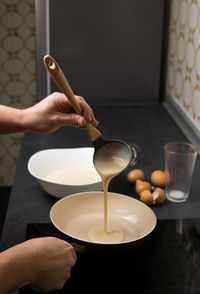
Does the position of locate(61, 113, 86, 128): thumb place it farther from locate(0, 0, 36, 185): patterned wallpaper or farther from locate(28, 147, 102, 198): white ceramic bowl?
locate(0, 0, 36, 185): patterned wallpaper

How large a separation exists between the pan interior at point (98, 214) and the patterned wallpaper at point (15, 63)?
1.58 metres

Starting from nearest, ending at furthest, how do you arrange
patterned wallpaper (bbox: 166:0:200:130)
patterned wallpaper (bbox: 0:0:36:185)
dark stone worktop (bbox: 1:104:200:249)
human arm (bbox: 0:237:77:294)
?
human arm (bbox: 0:237:77:294) < dark stone worktop (bbox: 1:104:200:249) < patterned wallpaper (bbox: 166:0:200:130) < patterned wallpaper (bbox: 0:0:36:185)

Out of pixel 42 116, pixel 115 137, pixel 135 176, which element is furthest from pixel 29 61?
pixel 135 176

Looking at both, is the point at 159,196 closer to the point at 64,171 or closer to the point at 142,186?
the point at 142,186

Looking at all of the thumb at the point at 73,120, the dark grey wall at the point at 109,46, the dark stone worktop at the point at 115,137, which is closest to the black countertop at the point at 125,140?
the dark stone worktop at the point at 115,137

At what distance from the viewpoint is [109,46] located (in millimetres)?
2193

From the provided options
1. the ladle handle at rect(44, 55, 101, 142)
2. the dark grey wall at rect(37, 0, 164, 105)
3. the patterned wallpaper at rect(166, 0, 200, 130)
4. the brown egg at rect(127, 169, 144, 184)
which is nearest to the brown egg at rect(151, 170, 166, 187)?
the brown egg at rect(127, 169, 144, 184)

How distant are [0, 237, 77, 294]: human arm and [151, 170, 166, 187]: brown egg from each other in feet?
1.74

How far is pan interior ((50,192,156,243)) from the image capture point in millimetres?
1153

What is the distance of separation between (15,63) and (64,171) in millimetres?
1371

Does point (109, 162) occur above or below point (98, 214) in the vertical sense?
above

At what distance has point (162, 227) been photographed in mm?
1202

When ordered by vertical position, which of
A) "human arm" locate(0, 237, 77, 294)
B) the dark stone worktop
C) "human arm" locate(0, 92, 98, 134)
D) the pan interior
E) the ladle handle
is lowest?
the dark stone worktop

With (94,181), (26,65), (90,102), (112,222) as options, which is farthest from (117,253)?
(26,65)
